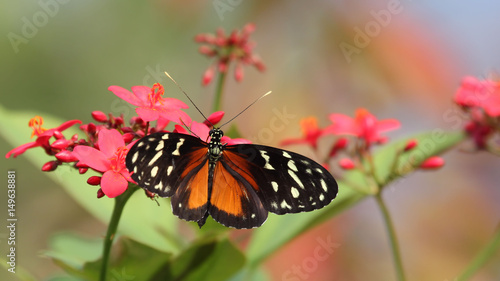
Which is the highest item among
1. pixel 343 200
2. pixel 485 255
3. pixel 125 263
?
pixel 125 263

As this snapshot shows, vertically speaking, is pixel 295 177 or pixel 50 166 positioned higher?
pixel 50 166

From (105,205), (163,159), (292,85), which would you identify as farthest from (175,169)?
(292,85)

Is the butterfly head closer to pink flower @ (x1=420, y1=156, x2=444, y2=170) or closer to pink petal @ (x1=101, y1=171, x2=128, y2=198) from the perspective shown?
pink petal @ (x1=101, y1=171, x2=128, y2=198)

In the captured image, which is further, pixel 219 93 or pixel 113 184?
pixel 219 93

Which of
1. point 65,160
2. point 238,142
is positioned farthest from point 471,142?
point 65,160

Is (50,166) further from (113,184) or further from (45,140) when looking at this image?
(113,184)

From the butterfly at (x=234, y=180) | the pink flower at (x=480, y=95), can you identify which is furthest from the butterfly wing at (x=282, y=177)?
the pink flower at (x=480, y=95)

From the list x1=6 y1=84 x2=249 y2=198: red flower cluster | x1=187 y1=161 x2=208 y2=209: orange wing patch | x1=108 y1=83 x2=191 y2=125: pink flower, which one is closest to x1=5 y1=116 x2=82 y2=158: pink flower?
x1=6 y1=84 x2=249 y2=198: red flower cluster
